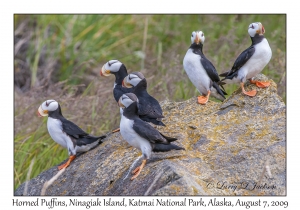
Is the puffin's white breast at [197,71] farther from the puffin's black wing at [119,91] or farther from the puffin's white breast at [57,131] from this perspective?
the puffin's white breast at [57,131]

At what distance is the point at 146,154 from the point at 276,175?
1132mm

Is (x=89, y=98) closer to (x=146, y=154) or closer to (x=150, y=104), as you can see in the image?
(x=150, y=104)

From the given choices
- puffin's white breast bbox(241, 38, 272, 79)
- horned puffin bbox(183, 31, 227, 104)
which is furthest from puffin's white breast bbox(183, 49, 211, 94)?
puffin's white breast bbox(241, 38, 272, 79)

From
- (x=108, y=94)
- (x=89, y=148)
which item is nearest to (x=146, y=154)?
(x=89, y=148)

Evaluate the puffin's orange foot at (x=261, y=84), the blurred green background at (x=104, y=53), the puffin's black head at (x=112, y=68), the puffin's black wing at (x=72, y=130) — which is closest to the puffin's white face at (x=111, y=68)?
the puffin's black head at (x=112, y=68)

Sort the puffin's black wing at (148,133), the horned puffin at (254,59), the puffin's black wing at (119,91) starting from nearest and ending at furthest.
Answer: the puffin's black wing at (148,133) < the horned puffin at (254,59) < the puffin's black wing at (119,91)

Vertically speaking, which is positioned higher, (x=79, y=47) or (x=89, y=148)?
(x=79, y=47)

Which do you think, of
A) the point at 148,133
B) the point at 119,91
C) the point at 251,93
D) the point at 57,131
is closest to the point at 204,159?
the point at 148,133

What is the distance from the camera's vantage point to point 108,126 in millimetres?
8188

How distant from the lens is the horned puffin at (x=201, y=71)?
6.73 metres

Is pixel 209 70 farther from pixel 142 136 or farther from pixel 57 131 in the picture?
pixel 57 131

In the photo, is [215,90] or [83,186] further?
[215,90]

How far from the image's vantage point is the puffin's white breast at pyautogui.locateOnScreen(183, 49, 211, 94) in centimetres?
673

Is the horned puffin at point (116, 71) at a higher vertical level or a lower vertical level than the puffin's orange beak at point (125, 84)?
higher
